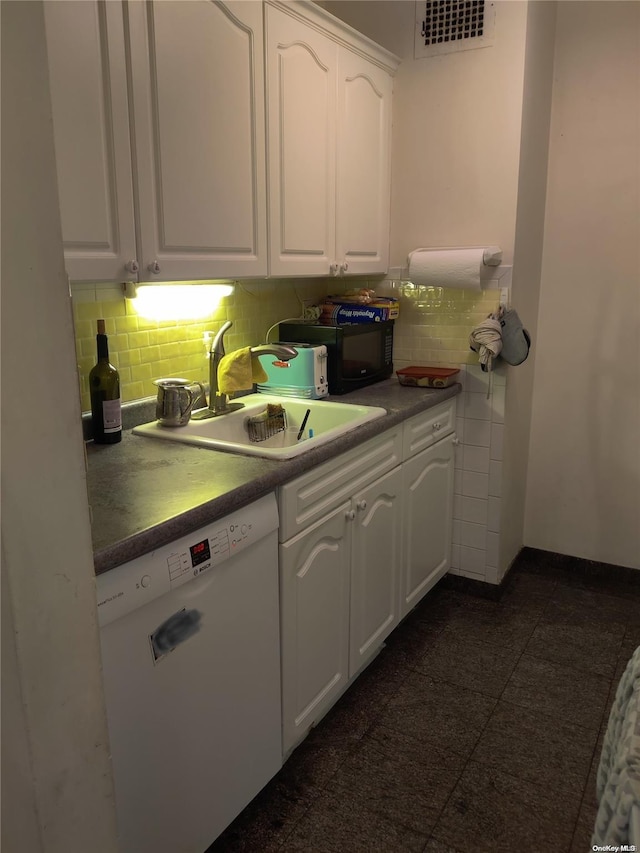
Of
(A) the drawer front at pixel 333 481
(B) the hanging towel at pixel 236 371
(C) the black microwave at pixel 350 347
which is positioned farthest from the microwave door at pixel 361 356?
(B) the hanging towel at pixel 236 371

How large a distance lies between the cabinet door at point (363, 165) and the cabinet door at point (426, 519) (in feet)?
2.62

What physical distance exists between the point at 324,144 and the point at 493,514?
162 centimetres

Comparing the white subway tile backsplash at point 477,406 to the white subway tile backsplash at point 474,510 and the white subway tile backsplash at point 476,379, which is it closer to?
the white subway tile backsplash at point 476,379

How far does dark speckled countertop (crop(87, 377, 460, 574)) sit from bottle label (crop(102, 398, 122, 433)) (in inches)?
1.9

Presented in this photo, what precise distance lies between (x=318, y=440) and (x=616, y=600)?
5.97 ft

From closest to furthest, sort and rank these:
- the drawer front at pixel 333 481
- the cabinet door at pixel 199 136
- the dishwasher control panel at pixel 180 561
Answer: the dishwasher control panel at pixel 180 561 < the cabinet door at pixel 199 136 < the drawer front at pixel 333 481

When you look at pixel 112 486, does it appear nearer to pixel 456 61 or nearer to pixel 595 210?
pixel 456 61

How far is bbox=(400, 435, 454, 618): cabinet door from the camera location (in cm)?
248

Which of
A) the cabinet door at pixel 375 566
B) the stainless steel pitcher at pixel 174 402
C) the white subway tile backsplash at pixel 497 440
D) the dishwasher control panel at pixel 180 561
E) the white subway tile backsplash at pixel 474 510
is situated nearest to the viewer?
the dishwasher control panel at pixel 180 561

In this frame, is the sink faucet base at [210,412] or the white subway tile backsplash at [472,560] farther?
the white subway tile backsplash at [472,560]

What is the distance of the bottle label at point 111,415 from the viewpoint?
1.83m

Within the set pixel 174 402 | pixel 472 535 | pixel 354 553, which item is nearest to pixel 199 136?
pixel 174 402

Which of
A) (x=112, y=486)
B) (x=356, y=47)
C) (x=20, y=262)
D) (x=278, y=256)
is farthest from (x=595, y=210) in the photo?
(x=20, y=262)

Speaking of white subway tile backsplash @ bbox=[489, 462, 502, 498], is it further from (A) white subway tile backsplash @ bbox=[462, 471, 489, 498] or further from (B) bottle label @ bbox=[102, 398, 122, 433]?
(B) bottle label @ bbox=[102, 398, 122, 433]
